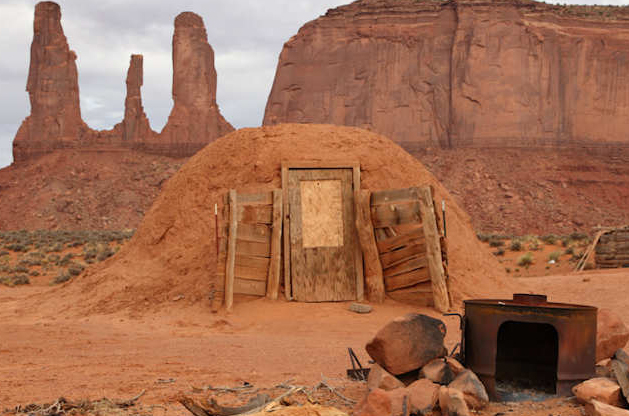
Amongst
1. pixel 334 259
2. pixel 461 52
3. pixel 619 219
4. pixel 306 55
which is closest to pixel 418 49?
pixel 461 52

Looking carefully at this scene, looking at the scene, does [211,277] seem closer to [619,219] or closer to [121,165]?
[619,219]

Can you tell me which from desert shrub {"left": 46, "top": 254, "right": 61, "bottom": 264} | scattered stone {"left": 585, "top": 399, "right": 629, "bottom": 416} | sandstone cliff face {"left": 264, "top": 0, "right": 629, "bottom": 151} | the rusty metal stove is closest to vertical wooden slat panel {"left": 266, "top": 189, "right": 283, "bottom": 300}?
the rusty metal stove

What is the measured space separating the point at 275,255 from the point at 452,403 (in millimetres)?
5255

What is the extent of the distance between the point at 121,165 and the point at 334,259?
45533mm

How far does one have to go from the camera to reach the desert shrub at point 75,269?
59.6 ft

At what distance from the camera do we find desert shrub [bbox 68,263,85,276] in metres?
18.2

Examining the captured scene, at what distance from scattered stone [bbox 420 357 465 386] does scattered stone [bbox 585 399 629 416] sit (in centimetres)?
95

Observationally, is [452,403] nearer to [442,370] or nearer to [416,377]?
[442,370]

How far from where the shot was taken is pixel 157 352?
7.11 meters

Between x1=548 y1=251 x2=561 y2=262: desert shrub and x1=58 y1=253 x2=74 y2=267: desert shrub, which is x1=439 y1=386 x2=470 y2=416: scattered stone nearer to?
x1=58 y1=253 x2=74 y2=267: desert shrub

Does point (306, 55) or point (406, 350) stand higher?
point (306, 55)

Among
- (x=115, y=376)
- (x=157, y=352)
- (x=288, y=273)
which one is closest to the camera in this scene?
(x=115, y=376)

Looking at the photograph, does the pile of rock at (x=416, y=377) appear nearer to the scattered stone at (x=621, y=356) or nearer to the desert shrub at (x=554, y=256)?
the scattered stone at (x=621, y=356)

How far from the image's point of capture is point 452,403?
4.35m
